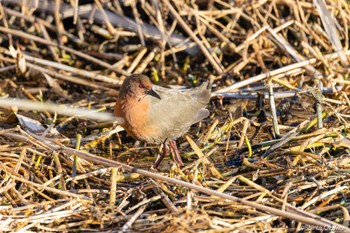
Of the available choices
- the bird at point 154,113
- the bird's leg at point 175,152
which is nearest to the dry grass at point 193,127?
the bird's leg at point 175,152

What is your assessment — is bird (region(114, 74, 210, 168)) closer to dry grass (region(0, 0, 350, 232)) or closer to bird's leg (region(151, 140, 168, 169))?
bird's leg (region(151, 140, 168, 169))

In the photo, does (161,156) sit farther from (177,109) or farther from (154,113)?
(177,109)

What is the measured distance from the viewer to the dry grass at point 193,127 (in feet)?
14.2

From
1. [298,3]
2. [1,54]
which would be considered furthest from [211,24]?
[1,54]

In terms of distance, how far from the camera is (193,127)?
20.9 feet

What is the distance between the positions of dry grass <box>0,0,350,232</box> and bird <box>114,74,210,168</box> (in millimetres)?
215

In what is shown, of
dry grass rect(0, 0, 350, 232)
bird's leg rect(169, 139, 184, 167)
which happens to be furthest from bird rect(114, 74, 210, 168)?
dry grass rect(0, 0, 350, 232)

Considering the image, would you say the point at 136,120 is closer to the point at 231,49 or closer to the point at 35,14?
the point at 231,49

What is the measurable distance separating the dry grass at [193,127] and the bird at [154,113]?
215 mm

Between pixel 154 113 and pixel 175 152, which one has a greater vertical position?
pixel 154 113

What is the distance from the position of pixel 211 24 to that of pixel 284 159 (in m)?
2.96

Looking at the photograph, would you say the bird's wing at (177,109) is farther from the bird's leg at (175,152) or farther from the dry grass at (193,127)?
the dry grass at (193,127)

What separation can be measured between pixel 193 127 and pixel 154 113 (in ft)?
3.01

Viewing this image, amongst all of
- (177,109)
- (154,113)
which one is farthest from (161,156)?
(177,109)
